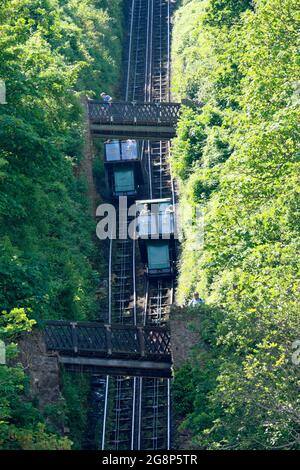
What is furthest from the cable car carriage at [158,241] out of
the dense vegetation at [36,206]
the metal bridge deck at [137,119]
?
the metal bridge deck at [137,119]

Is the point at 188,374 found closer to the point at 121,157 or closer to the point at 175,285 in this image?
the point at 175,285

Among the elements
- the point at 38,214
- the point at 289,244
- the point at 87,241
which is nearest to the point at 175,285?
the point at 87,241

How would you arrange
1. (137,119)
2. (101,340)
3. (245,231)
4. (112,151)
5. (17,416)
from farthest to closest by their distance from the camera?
(112,151), (137,119), (101,340), (245,231), (17,416)

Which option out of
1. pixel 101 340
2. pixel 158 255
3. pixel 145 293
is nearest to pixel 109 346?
pixel 101 340

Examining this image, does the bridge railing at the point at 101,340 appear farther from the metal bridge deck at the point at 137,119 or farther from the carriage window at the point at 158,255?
the metal bridge deck at the point at 137,119

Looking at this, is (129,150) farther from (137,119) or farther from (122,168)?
(137,119)
